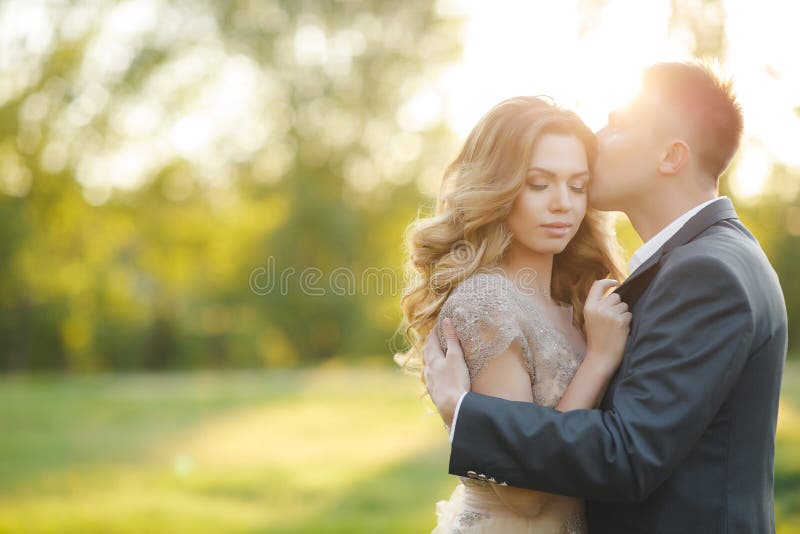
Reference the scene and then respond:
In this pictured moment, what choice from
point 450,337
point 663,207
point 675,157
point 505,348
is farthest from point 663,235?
point 450,337

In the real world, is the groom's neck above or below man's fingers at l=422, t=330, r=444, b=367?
above

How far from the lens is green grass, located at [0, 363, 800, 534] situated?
25.8 feet

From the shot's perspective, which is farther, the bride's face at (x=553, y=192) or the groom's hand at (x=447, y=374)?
the bride's face at (x=553, y=192)

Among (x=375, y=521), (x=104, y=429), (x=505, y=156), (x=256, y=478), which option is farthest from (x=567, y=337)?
(x=104, y=429)

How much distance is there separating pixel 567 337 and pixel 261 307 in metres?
24.7

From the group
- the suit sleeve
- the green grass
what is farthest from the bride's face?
the green grass

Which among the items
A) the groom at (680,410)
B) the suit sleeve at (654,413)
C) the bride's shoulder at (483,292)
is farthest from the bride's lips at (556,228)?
the suit sleeve at (654,413)

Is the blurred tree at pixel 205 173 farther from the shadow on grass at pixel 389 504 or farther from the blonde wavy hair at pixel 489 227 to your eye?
the blonde wavy hair at pixel 489 227

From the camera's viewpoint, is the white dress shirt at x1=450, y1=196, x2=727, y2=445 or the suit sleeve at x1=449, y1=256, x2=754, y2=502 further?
the white dress shirt at x1=450, y1=196, x2=727, y2=445

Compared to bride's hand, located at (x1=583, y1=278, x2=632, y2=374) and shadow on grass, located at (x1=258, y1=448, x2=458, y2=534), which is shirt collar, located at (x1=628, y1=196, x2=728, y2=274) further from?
shadow on grass, located at (x1=258, y1=448, x2=458, y2=534)

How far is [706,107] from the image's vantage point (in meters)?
2.83

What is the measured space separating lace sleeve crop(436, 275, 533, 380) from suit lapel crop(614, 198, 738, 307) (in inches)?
16.9

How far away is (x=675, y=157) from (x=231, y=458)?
28.8 feet

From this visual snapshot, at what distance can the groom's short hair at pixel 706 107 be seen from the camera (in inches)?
111
